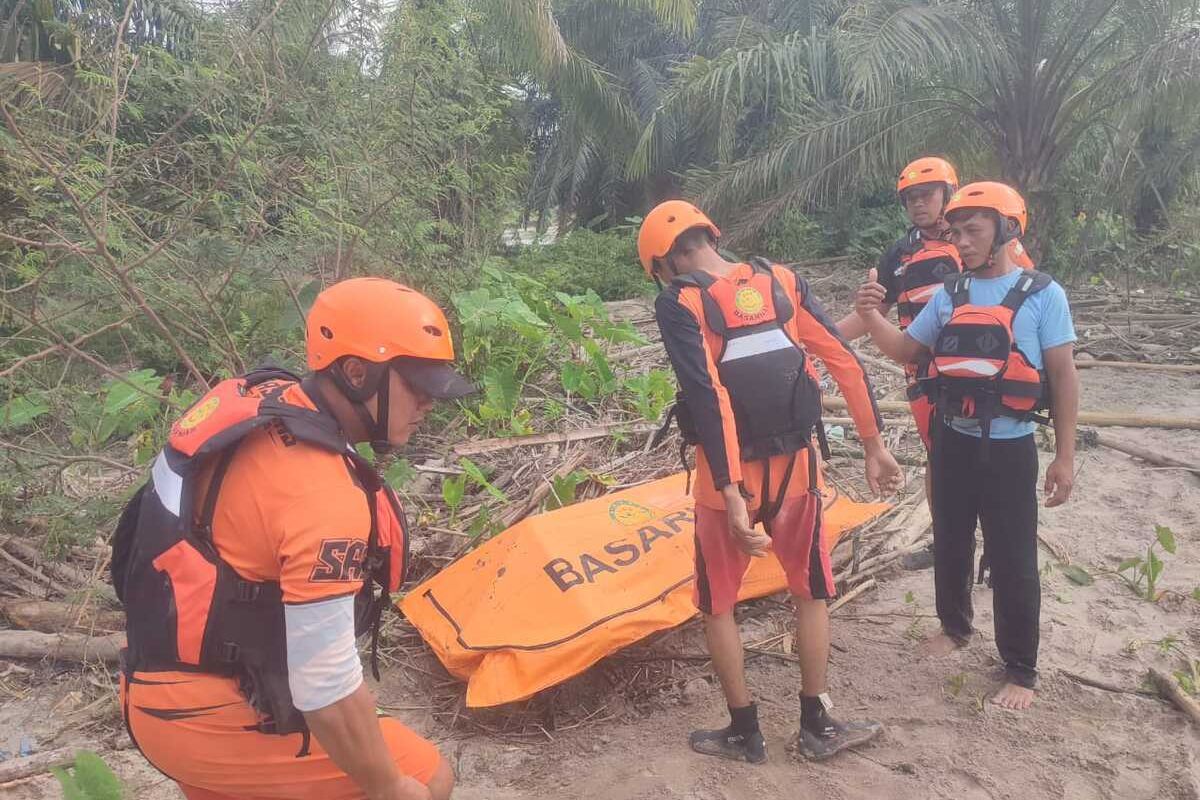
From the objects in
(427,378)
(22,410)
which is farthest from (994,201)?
(22,410)

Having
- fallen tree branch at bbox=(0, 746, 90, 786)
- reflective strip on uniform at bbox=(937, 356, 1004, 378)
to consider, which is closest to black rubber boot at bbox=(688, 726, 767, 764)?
reflective strip on uniform at bbox=(937, 356, 1004, 378)

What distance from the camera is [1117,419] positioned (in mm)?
6242

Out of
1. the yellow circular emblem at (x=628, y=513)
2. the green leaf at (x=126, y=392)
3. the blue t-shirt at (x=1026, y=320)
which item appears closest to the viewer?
the blue t-shirt at (x=1026, y=320)

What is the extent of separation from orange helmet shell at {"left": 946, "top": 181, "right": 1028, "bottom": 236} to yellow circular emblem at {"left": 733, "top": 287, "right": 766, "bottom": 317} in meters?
0.94

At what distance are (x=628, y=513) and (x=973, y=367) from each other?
6.02 ft

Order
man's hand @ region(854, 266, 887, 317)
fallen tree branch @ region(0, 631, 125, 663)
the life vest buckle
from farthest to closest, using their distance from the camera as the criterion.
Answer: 1. fallen tree branch @ region(0, 631, 125, 663)
2. man's hand @ region(854, 266, 887, 317)
3. the life vest buckle

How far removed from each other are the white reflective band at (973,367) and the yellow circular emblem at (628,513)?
1673mm

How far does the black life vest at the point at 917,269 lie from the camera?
4.01 meters

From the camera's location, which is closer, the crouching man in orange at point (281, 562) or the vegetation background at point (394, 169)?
the crouching man in orange at point (281, 562)

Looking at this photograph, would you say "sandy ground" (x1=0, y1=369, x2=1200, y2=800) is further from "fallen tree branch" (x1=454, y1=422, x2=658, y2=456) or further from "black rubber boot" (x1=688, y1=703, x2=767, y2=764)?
"fallen tree branch" (x1=454, y1=422, x2=658, y2=456)

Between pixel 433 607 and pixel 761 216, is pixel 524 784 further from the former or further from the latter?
pixel 761 216

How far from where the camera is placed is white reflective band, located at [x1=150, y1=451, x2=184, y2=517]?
174 centimetres

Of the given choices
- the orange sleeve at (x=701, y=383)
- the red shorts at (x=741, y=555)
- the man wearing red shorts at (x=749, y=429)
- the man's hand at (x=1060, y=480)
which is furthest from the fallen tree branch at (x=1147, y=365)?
the orange sleeve at (x=701, y=383)

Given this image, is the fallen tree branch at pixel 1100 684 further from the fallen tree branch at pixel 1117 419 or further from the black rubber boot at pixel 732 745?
the fallen tree branch at pixel 1117 419
